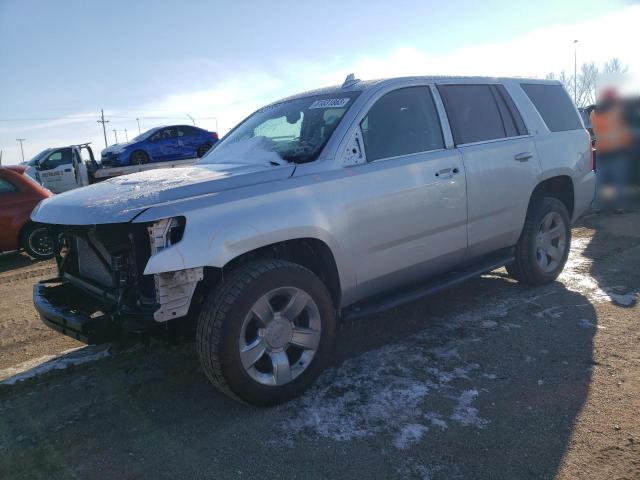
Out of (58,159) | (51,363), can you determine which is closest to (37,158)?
(58,159)

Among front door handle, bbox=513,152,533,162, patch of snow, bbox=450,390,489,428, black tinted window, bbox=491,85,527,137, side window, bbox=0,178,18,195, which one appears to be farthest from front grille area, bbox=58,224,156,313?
side window, bbox=0,178,18,195

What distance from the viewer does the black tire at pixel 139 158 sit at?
56.3ft

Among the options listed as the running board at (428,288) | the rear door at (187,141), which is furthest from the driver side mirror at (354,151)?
the rear door at (187,141)

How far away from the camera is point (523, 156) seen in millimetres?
4586

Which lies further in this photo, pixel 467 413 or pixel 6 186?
pixel 6 186

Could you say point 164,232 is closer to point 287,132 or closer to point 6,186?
point 287,132

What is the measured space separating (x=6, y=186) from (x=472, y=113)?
7117mm

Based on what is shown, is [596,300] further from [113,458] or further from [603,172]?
[603,172]

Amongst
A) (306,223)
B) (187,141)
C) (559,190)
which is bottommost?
(559,190)

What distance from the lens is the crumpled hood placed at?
9.32 ft

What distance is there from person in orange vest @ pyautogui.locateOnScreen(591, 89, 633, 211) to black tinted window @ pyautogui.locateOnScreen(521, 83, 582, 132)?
3907mm

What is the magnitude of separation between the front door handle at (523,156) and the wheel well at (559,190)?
1.45 feet

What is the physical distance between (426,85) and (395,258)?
58.0 inches

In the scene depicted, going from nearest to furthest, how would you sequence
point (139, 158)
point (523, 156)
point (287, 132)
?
point (287, 132), point (523, 156), point (139, 158)
